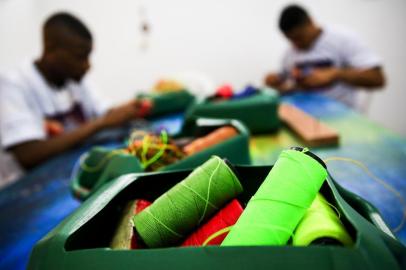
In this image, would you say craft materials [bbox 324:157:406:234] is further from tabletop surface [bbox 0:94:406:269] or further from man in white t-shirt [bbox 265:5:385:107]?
man in white t-shirt [bbox 265:5:385:107]

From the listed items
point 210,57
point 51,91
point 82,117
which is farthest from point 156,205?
point 210,57

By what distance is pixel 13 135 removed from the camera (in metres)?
1.45

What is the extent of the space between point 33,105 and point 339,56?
2031 millimetres

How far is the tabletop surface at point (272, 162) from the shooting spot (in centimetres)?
71

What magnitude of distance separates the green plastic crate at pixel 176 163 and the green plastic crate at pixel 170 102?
0.92m

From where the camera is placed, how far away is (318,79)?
2029mm

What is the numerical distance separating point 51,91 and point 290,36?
1.62 meters

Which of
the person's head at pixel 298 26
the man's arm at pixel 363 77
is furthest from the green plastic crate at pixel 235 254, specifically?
the person's head at pixel 298 26

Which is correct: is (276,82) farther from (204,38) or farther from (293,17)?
(204,38)

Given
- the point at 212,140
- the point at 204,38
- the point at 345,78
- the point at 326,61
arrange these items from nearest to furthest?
1. the point at 212,140
2. the point at 345,78
3. the point at 326,61
4. the point at 204,38

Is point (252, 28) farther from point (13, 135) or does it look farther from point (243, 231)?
point (243, 231)

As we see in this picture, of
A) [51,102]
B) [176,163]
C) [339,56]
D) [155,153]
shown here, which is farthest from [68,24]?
[339,56]

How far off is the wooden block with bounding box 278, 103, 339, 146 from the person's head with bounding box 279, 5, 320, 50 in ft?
3.24

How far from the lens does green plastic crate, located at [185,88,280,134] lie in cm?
120
